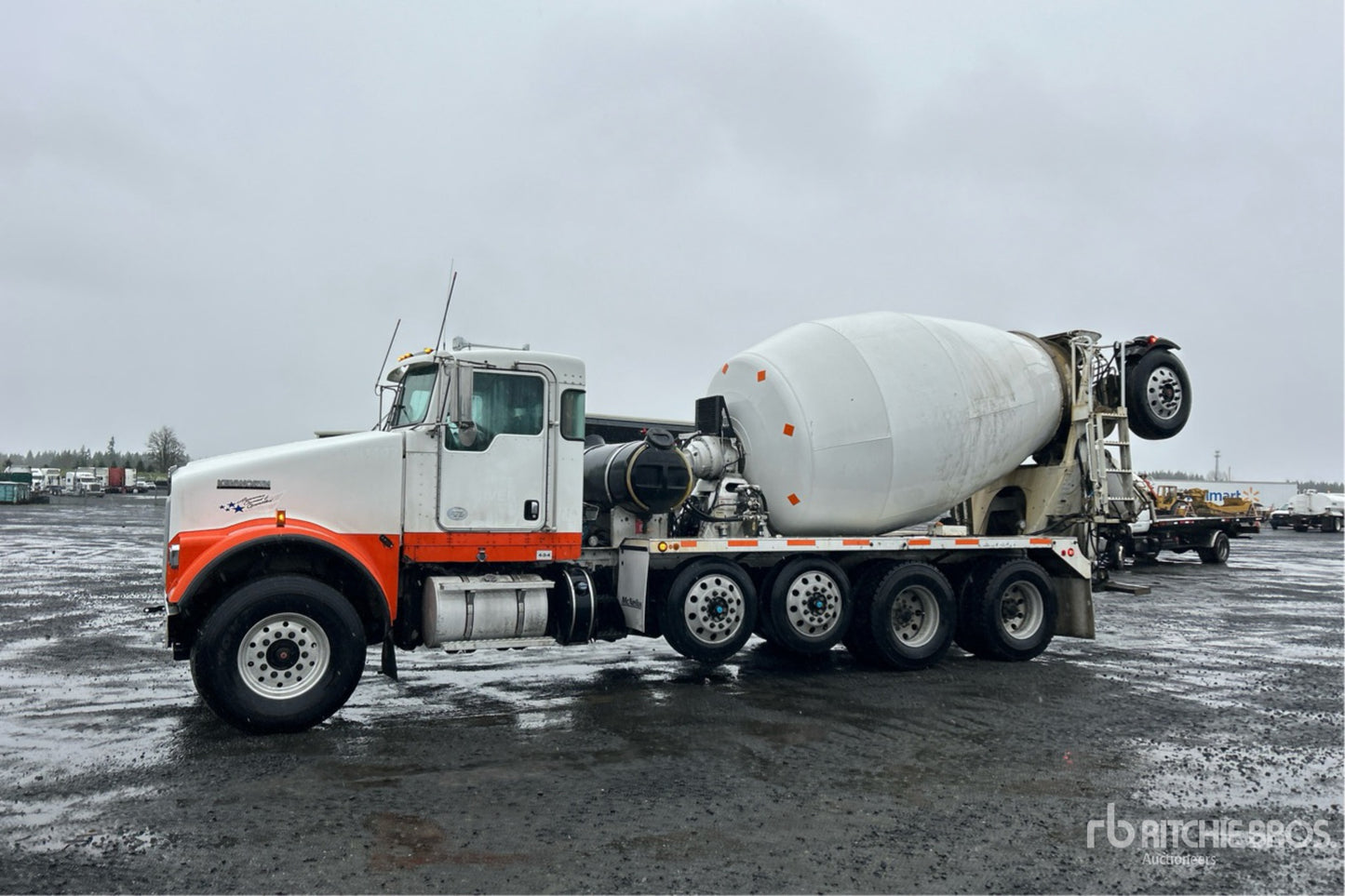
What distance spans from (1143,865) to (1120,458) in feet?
26.4

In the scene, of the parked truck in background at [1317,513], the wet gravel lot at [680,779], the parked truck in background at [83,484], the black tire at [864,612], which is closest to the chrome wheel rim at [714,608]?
the wet gravel lot at [680,779]

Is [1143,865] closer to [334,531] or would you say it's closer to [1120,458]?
[334,531]

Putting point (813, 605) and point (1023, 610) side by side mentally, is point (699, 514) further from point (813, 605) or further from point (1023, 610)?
point (1023, 610)

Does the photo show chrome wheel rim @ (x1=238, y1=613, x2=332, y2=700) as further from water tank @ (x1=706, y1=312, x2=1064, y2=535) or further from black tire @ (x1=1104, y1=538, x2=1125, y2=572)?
black tire @ (x1=1104, y1=538, x2=1125, y2=572)

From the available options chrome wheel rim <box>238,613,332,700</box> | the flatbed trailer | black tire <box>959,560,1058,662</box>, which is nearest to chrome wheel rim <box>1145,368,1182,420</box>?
black tire <box>959,560,1058,662</box>

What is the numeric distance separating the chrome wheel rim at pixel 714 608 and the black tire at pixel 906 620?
63.7 inches

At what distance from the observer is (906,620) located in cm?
1059

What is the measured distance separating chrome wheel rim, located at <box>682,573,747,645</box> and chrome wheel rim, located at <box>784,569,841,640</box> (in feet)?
2.09

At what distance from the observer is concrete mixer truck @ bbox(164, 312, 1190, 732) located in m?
7.38

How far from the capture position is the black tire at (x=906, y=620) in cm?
1010

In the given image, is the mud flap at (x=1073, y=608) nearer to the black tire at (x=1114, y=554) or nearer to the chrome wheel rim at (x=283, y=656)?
the chrome wheel rim at (x=283, y=656)

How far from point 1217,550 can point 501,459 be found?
27489 millimetres

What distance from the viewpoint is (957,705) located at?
8.66 metres

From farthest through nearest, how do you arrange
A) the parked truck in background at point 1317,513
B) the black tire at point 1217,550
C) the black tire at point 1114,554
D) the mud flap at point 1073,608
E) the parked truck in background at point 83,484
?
the parked truck in background at point 83,484 → the parked truck in background at point 1317,513 → the black tire at point 1217,550 → the black tire at point 1114,554 → the mud flap at point 1073,608
